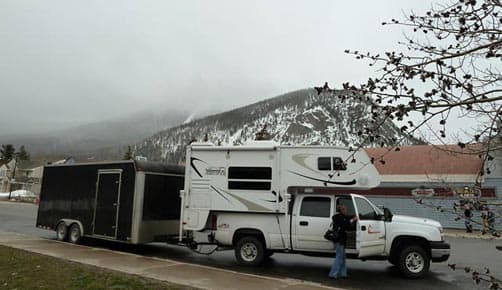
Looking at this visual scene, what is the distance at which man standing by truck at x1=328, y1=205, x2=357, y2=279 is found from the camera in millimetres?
10289

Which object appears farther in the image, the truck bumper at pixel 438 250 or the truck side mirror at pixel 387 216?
the truck side mirror at pixel 387 216

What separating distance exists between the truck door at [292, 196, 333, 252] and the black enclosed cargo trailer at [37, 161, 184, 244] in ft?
14.8

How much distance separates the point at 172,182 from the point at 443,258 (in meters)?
8.23

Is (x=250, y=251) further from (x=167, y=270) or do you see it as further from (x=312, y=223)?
(x=167, y=270)

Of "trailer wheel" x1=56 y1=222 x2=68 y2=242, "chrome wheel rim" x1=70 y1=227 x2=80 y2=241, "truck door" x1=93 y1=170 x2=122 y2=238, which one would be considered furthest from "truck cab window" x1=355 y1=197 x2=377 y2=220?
"trailer wheel" x1=56 y1=222 x2=68 y2=242

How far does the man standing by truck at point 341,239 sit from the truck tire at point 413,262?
1481mm

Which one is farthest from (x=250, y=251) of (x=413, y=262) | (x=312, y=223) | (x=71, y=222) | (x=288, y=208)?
(x=71, y=222)

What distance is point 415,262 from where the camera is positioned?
420 inches

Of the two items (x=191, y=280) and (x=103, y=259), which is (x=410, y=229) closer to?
(x=191, y=280)

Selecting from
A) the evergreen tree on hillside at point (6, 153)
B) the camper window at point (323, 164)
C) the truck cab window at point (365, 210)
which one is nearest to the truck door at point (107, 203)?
the camper window at point (323, 164)

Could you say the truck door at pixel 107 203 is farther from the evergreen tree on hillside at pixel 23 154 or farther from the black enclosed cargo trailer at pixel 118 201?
the evergreen tree on hillside at pixel 23 154

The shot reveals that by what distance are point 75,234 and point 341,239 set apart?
9354 millimetres

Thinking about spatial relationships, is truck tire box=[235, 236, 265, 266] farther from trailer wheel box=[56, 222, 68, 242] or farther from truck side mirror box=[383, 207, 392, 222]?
trailer wheel box=[56, 222, 68, 242]

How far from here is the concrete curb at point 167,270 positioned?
8.64m
